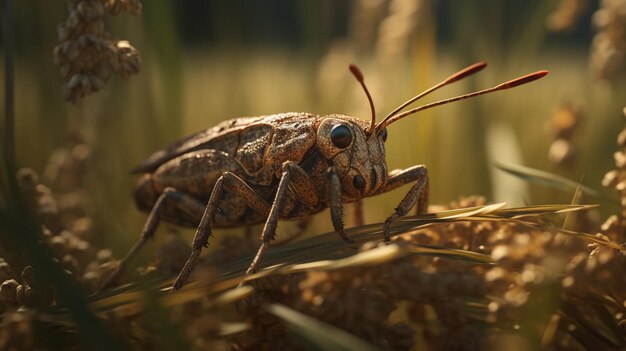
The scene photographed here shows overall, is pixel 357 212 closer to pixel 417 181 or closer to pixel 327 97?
pixel 417 181

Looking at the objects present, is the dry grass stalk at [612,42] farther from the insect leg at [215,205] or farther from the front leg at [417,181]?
the insect leg at [215,205]

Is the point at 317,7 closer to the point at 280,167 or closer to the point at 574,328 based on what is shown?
the point at 280,167

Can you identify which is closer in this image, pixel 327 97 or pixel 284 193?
pixel 284 193

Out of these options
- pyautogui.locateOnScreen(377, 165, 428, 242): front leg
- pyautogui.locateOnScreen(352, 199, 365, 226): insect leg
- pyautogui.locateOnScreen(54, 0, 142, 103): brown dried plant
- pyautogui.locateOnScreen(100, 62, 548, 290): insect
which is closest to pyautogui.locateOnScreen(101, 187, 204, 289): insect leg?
pyautogui.locateOnScreen(100, 62, 548, 290): insect

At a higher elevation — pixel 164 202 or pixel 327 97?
pixel 327 97

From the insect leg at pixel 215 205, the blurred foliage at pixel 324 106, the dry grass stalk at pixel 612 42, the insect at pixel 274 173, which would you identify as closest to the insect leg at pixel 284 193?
the insect at pixel 274 173

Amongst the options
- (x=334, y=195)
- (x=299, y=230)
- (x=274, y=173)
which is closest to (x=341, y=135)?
(x=334, y=195)
